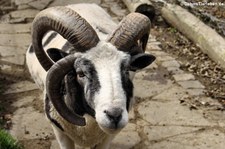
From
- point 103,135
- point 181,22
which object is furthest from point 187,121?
point 181,22

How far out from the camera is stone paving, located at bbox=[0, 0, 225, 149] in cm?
593

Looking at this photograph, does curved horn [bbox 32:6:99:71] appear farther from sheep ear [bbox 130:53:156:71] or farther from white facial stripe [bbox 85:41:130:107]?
sheep ear [bbox 130:53:156:71]

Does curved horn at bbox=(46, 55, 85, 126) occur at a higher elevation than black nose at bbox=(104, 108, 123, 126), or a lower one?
lower

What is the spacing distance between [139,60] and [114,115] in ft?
2.65

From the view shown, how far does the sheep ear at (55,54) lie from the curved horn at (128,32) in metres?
0.47

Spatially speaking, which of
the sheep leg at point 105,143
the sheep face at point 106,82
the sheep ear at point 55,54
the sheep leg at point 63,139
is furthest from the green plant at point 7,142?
the sheep face at point 106,82

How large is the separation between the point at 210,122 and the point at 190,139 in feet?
1.72

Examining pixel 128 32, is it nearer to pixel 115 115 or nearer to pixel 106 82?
pixel 106 82

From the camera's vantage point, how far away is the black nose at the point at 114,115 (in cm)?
367

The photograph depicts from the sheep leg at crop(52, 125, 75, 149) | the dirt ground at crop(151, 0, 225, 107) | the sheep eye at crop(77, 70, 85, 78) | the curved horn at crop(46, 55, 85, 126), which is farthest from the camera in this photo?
the dirt ground at crop(151, 0, 225, 107)

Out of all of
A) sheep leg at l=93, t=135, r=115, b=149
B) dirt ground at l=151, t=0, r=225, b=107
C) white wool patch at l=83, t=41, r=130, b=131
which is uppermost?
white wool patch at l=83, t=41, r=130, b=131

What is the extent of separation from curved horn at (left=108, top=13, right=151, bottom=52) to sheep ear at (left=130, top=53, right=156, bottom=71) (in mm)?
103

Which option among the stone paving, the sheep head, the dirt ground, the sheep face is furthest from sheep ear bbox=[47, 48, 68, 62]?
the dirt ground

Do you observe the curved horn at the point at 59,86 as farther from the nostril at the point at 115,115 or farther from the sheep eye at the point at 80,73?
the nostril at the point at 115,115
